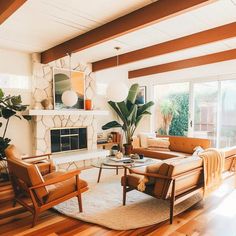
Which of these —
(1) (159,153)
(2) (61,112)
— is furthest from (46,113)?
(1) (159,153)

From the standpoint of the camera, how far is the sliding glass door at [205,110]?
5.65m

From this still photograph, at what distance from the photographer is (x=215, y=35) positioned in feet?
11.5

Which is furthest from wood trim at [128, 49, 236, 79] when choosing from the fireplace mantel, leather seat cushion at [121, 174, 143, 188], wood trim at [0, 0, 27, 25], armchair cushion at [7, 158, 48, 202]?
armchair cushion at [7, 158, 48, 202]

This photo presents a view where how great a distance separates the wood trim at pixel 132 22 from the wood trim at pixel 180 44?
1.36m

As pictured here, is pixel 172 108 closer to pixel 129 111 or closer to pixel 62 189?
pixel 129 111

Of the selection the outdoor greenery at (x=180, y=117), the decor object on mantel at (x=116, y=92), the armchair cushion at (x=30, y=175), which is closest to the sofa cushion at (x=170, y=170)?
the armchair cushion at (x=30, y=175)

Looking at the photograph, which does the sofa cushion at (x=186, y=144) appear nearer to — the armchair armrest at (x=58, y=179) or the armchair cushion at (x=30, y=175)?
the armchair armrest at (x=58, y=179)

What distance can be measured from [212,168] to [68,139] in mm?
3628

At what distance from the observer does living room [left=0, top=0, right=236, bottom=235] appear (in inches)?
105

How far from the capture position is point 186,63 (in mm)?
5629

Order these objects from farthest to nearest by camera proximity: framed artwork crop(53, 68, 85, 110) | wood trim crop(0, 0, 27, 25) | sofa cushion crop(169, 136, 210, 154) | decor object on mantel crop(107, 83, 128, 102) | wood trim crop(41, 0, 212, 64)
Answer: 1. framed artwork crop(53, 68, 85, 110)
2. sofa cushion crop(169, 136, 210, 154)
3. decor object on mantel crop(107, 83, 128, 102)
4. wood trim crop(41, 0, 212, 64)
5. wood trim crop(0, 0, 27, 25)

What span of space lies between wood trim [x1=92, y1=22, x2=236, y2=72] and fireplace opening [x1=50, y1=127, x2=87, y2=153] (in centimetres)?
194

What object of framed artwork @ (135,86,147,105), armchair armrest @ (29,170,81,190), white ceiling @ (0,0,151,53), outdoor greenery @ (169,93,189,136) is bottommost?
armchair armrest @ (29,170,81,190)

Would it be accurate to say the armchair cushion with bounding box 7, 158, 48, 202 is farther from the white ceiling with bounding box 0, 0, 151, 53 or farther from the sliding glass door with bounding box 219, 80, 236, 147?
the sliding glass door with bounding box 219, 80, 236, 147
